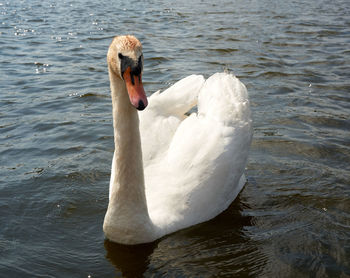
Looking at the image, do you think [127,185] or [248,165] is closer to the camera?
[127,185]

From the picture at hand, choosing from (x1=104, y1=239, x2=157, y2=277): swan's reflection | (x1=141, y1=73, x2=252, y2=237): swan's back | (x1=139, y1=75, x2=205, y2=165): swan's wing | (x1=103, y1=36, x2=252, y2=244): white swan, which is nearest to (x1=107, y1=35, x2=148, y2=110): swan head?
(x1=103, y1=36, x2=252, y2=244): white swan

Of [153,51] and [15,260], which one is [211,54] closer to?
[153,51]

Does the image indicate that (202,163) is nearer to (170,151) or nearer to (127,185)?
(170,151)

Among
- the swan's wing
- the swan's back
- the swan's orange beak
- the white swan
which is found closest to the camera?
the swan's orange beak

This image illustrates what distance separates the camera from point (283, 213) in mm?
5246

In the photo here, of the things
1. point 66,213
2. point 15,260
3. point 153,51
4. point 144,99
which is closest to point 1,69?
point 153,51

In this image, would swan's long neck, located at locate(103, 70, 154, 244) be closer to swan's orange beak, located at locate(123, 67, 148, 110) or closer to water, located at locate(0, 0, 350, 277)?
water, located at locate(0, 0, 350, 277)

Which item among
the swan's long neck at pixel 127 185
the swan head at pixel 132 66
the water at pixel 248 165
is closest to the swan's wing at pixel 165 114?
the water at pixel 248 165

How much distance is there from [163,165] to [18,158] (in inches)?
91.5

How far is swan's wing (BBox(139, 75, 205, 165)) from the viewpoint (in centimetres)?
563

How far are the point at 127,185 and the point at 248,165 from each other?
2.39 meters

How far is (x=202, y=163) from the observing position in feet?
16.2

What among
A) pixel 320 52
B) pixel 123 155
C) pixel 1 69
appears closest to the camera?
pixel 123 155

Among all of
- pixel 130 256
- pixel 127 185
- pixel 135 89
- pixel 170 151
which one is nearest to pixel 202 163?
pixel 170 151
